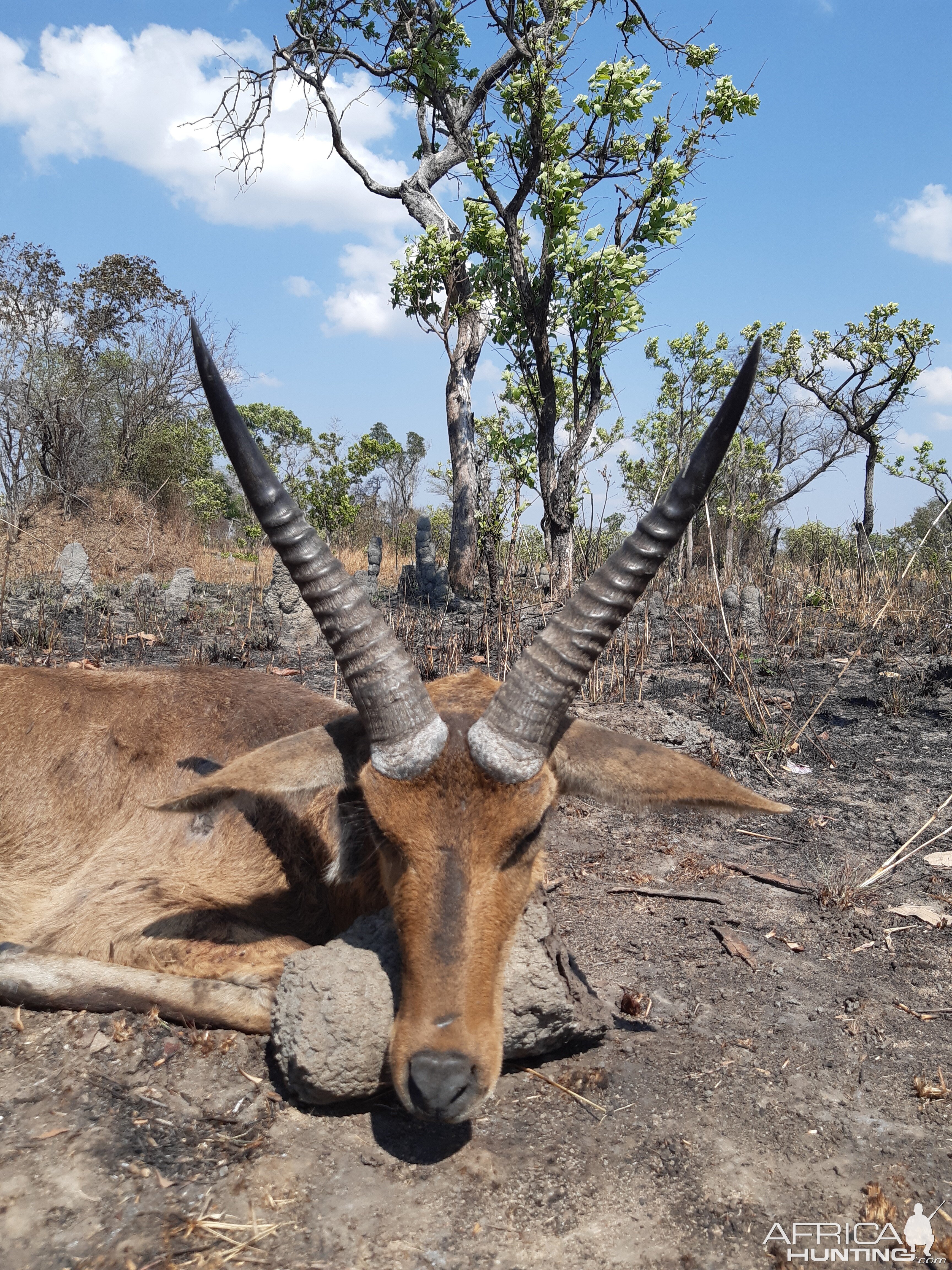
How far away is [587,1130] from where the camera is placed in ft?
10.4

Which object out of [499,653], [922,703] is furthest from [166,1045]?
[922,703]

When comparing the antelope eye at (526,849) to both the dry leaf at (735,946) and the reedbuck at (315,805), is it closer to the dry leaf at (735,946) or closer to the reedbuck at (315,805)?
the reedbuck at (315,805)

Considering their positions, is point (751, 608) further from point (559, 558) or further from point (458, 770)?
point (458, 770)

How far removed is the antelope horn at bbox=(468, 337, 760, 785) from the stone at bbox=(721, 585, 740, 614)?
9.84 m

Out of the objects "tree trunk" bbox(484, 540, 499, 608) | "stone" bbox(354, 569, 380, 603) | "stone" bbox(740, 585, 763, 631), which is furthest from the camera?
"stone" bbox(354, 569, 380, 603)

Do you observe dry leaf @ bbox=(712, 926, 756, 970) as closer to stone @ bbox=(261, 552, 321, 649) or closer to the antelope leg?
the antelope leg

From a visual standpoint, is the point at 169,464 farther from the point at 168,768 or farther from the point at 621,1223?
the point at 621,1223

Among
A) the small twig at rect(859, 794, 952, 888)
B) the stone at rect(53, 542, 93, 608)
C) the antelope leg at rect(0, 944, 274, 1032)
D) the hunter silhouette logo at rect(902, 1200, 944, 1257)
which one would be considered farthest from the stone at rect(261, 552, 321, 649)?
the hunter silhouette logo at rect(902, 1200, 944, 1257)

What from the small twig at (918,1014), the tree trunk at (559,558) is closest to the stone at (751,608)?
the tree trunk at (559,558)

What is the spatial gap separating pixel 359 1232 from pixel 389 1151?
15.2 inches

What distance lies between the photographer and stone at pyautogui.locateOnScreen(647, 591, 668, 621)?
14828 millimetres

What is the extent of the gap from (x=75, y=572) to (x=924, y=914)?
1442cm

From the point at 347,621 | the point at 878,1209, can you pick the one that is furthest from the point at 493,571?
the point at 878,1209

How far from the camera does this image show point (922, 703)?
9508 millimetres
